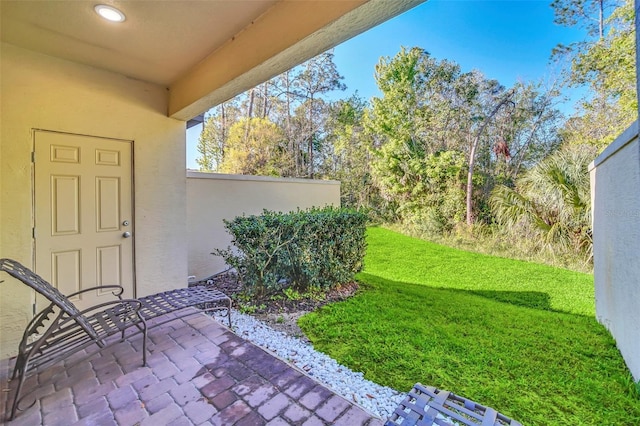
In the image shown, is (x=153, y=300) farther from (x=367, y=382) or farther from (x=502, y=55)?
(x=502, y=55)

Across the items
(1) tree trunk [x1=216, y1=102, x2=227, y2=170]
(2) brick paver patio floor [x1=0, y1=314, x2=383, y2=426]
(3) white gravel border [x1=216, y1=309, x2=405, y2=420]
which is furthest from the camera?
(1) tree trunk [x1=216, y1=102, x2=227, y2=170]

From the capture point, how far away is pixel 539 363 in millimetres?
2662

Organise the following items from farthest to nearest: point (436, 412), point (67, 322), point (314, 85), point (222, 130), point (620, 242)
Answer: point (222, 130)
point (314, 85)
point (620, 242)
point (67, 322)
point (436, 412)

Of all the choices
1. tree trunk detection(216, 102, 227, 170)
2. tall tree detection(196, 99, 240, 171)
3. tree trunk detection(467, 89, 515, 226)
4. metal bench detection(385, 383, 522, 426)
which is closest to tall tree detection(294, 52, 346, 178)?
tall tree detection(196, 99, 240, 171)

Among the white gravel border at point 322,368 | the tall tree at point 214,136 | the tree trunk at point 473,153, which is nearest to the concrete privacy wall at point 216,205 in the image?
the white gravel border at point 322,368

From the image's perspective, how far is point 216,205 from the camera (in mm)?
4879

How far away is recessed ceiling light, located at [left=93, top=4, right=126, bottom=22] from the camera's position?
2117 mm

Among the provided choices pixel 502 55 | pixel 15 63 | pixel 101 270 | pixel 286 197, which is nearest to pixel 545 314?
pixel 286 197

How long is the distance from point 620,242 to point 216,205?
5.32m

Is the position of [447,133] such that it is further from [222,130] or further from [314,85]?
[222,130]

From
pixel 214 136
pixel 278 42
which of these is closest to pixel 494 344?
pixel 278 42

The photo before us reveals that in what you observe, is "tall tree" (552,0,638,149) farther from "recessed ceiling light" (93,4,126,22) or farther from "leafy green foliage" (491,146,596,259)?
"recessed ceiling light" (93,4,126,22)

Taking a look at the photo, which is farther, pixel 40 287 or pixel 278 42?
pixel 278 42

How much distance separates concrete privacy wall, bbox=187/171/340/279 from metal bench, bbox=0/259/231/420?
1578mm
